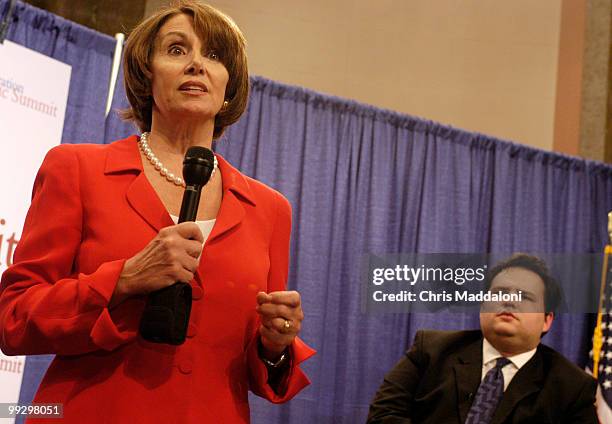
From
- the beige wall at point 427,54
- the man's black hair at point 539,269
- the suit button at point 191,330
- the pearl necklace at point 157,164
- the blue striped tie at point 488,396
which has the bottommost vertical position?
the blue striped tie at point 488,396

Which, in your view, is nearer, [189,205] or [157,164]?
[189,205]

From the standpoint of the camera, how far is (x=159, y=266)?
1144mm

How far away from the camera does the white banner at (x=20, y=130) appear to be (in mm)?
3336

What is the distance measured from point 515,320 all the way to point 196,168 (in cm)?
227

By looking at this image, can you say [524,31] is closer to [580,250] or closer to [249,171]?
[580,250]

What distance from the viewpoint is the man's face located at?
3.14 m

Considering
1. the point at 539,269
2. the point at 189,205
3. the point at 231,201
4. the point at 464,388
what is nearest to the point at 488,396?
the point at 464,388

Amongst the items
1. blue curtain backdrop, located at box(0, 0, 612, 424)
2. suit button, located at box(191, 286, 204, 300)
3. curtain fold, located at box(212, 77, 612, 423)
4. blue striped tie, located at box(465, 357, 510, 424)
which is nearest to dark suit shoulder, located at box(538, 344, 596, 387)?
blue striped tie, located at box(465, 357, 510, 424)

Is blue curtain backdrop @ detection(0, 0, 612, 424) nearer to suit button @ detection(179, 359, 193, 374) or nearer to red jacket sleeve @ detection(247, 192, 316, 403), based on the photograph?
red jacket sleeve @ detection(247, 192, 316, 403)

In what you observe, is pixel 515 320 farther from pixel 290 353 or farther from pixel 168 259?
pixel 168 259

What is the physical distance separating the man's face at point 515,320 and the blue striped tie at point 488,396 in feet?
0.24

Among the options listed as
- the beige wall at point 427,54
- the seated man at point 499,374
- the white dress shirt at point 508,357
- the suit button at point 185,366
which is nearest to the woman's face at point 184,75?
the suit button at point 185,366

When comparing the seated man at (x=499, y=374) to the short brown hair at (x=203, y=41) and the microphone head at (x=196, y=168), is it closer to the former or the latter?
the short brown hair at (x=203, y=41)

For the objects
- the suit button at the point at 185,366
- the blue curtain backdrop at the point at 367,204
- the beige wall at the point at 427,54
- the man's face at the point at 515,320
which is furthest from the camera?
the beige wall at the point at 427,54
